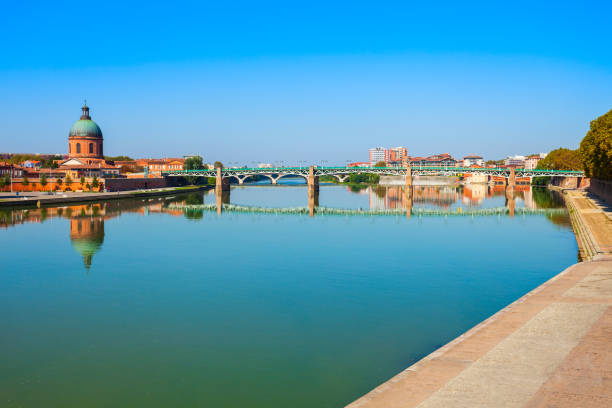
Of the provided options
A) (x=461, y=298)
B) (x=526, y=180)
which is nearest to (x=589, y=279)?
(x=461, y=298)

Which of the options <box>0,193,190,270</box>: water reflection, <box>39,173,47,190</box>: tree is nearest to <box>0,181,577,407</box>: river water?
<box>0,193,190,270</box>: water reflection

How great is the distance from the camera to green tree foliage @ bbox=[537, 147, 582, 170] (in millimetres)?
93512

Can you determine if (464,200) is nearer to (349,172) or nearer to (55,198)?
(349,172)

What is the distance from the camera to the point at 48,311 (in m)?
16.2

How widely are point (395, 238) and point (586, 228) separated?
10.8 meters

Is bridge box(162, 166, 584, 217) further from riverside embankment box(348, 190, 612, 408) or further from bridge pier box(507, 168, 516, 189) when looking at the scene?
riverside embankment box(348, 190, 612, 408)

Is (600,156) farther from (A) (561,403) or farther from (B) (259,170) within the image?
(B) (259,170)

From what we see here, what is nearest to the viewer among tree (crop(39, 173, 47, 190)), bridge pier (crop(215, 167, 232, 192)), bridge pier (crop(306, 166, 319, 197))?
tree (crop(39, 173, 47, 190))

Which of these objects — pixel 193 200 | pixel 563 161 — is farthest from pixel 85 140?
pixel 563 161

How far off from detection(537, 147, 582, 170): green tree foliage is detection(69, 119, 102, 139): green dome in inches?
3403

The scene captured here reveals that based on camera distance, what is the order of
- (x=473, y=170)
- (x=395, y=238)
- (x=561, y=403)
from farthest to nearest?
(x=473, y=170) → (x=395, y=238) → (x=561, y=403)

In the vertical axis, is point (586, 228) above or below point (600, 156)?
below

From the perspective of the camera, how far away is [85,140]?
10081 centimetres

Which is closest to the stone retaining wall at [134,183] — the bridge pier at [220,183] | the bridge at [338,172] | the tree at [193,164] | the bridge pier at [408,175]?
the bridge at [338,172]
